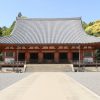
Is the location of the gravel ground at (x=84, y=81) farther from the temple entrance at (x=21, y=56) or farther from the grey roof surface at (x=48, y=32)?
the temple entrance at (x=21, y=56)

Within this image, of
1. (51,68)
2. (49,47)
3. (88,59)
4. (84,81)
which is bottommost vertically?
(84,81)

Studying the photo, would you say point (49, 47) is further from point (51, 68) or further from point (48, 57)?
point (51, 68)

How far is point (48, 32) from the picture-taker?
54.9m

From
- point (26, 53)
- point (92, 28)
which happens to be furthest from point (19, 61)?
point (92, 28)

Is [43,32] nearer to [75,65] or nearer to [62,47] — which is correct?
[62,47]

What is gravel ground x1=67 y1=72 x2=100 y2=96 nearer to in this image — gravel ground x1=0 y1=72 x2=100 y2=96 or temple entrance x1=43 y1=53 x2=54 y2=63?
gravel ground x1=0 y1=72 x2=100 y2=96

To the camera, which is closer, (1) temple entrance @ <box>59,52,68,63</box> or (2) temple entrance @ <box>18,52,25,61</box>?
(1) temple entrance @ <box>59,52,68,63</box>

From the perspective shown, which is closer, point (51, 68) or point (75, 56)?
point (51, 68)

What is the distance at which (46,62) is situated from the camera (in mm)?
50688

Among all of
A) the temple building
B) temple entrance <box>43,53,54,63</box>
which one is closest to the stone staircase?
the temple building

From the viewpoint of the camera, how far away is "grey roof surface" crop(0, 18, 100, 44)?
1964 inches

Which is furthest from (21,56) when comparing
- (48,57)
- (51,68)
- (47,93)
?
(47,93)

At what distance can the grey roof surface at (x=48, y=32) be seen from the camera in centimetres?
4988

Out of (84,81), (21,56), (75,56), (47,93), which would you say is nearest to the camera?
(47,93)
